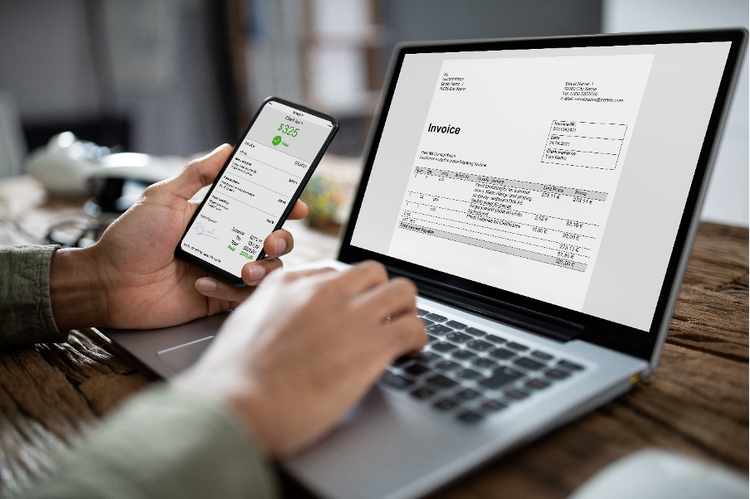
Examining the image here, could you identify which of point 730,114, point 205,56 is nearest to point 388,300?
point 730,114

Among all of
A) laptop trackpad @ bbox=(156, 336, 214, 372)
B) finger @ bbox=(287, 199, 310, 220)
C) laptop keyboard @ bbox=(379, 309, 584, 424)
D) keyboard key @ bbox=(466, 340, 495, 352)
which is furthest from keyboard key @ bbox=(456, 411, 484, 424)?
finger @ bbox=(287, 199, 310, 220)

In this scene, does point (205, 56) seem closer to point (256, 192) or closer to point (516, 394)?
point (256, 192)

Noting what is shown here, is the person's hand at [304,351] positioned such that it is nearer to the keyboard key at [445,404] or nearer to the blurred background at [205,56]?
the keyboard key at [445,404]

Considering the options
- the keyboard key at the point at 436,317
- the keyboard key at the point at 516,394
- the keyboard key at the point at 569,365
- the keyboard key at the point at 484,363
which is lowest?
the keyboard key at the point at 516,394

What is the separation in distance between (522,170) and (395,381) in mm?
265

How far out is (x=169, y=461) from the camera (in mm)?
302

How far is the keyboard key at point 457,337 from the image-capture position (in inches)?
19.5

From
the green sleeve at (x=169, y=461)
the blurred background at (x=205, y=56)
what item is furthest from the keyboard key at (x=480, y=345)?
the blurred background at (x=205, y=56)

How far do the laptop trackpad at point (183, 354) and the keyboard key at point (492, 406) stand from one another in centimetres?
27

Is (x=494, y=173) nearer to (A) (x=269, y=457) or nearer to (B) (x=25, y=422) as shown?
(A) (x=269, y=457)

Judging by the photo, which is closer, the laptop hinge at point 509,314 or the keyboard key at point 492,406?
the keyboard key at point 492,406

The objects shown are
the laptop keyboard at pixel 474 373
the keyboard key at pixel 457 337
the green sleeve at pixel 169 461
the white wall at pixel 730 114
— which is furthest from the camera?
the white wall at pixel 730 114

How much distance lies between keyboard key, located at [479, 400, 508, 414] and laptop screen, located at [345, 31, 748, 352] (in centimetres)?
16

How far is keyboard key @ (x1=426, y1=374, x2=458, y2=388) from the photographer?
420 millimetres
